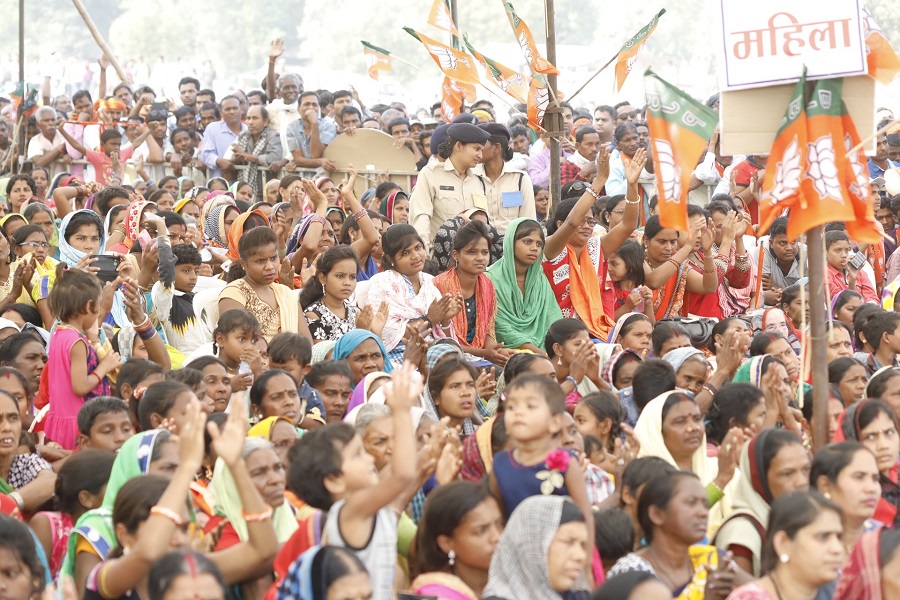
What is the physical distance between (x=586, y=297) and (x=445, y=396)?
8.04ft

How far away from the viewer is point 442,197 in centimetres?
952

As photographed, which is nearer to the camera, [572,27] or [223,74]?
[572,27]

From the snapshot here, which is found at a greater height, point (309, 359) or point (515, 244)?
point (515, 244)

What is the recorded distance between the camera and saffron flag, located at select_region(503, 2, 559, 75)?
964cm

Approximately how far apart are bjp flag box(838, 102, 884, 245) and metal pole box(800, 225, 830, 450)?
0.16 metres

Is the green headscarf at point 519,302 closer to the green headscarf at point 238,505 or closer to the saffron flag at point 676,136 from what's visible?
the saffron flag at point 676,136

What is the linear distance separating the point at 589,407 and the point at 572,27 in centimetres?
5387

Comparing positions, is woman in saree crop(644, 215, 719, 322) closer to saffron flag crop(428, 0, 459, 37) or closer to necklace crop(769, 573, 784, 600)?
saffron flag crop(428, 0, 459, 37)

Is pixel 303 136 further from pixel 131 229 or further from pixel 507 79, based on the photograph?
pixel 131 229

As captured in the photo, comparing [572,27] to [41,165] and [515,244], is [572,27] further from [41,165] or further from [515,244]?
[515,244]

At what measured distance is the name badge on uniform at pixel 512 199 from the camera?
9.63 m

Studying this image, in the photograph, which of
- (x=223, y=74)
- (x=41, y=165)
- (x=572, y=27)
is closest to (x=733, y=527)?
(x=41, y=165)

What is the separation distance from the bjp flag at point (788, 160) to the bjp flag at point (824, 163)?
3 cm

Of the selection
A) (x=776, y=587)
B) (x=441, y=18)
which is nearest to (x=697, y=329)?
(x=776, y=587)
